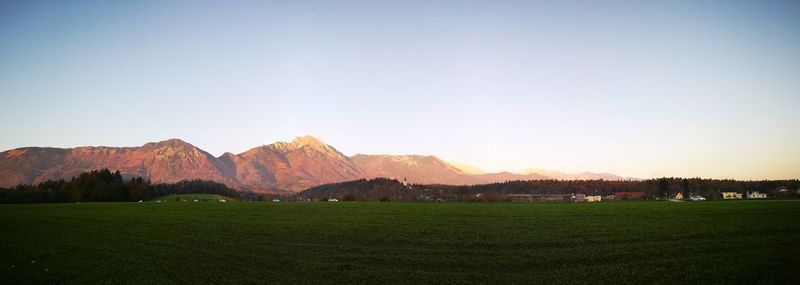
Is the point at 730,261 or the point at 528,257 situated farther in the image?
the point at 528,257

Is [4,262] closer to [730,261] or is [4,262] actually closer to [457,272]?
[457,272]

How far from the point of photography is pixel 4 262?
2330 cm

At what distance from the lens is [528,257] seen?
2461 centimetres

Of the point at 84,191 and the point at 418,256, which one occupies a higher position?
the point at 84,191

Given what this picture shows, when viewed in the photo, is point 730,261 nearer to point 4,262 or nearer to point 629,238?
point 629,238

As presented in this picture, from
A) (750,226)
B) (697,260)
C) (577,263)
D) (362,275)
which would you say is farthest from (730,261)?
(750,226)

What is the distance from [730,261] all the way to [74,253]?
32.2 m

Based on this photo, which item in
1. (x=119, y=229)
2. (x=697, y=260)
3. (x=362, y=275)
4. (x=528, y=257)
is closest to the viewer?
(x=362, y=275)

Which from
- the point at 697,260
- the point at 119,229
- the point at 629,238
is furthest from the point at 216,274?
the point at 119,229

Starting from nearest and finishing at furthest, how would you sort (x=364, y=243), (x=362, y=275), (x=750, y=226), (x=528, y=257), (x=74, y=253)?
1. (x=362, y=275)
2. (x=528, y=257)
3. (x=74, y=253)
4. (x=364, y=243)
5. (x=750, y=226)

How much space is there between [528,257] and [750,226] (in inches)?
866

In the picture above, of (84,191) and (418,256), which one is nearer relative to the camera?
(418,256)

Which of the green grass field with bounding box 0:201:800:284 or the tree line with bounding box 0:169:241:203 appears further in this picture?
the tree line with bounding box 0:169:241:203

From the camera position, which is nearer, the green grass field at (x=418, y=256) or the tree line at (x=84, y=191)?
the green grass field at (x=418, y=256)
